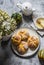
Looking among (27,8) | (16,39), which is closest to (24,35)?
(16,39)

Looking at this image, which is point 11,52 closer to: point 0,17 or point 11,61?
point 11,61

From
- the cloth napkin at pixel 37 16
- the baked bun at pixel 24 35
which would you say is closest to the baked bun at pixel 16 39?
the baked bun at pixel 24 35

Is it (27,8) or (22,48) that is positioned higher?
(27,8)

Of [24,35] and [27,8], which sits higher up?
[27,8]

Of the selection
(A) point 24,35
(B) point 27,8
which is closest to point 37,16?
(B) point 27,8

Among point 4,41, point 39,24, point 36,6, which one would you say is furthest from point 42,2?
point 4,41

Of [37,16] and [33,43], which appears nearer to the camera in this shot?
[33,43]

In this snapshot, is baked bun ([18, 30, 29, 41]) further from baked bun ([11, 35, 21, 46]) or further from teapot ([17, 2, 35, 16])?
teapot ([17, 2, 35, 16])

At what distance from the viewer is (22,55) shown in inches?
42.9

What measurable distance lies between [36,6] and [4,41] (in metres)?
0.34

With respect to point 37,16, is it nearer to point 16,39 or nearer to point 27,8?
point 27,8

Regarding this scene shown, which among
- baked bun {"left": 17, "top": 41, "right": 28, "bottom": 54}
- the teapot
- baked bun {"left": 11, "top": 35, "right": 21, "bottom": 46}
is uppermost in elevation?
the teapot

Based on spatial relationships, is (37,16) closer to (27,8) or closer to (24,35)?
(27,8)

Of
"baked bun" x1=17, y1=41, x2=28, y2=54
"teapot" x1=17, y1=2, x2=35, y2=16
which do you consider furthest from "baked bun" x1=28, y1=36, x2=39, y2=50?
"teapot" x1=17, y1=2, x2=35, y2=16
